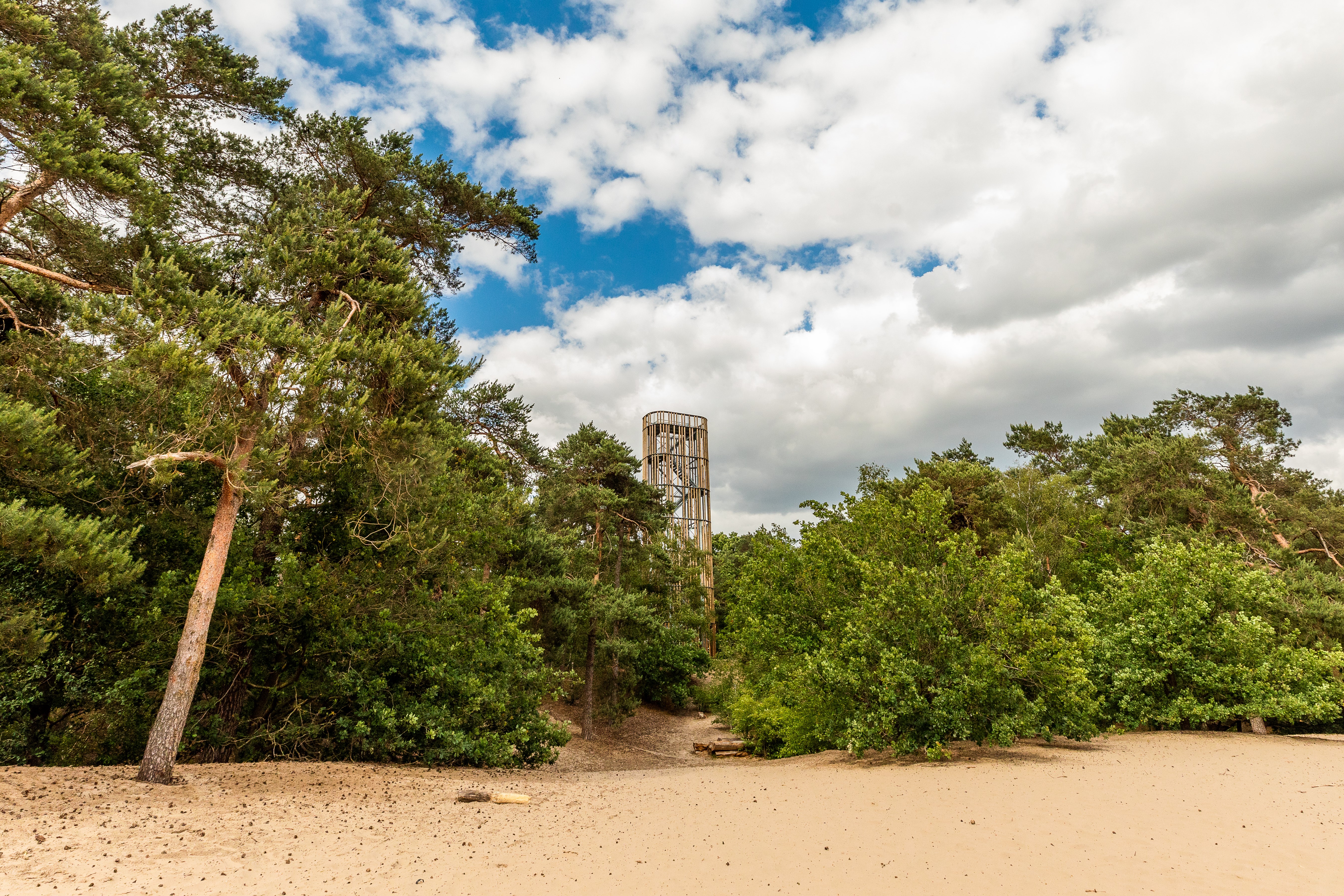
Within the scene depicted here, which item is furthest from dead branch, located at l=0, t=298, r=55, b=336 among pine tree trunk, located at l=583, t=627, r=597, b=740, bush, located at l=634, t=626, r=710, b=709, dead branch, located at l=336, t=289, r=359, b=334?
bush, located at l=634, t=626, r=710, b=709

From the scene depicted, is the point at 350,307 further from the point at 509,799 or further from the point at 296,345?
the point at 509,799

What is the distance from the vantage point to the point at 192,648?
8.38 m

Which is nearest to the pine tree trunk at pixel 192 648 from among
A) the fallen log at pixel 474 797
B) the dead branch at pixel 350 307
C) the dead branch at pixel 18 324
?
the dead branch at pixel 350 307

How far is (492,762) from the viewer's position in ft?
39.7

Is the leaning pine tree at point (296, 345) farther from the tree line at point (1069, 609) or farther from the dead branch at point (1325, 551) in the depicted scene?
the dead branch at point (1325, 551)

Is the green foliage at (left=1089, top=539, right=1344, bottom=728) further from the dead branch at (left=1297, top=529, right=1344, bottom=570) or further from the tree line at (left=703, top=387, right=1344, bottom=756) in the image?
the dead branch at (left=1297, top=529, right=1344, bottom=570)

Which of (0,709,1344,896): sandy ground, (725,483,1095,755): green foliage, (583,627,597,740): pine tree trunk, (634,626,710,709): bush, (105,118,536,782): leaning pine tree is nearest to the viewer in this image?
(0,709,1344,896): sandy ground

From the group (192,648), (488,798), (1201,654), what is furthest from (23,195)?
(1201,654)

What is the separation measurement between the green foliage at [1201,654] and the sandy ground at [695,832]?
2857 mm

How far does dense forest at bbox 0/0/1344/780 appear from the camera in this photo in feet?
26.3

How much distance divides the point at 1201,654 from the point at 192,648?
18.8 meters

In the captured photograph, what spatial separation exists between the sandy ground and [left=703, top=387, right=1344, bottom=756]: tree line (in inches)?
55.9

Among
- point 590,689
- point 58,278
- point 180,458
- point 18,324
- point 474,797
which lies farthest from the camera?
point 590,689

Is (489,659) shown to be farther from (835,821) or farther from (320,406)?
(835,821)
